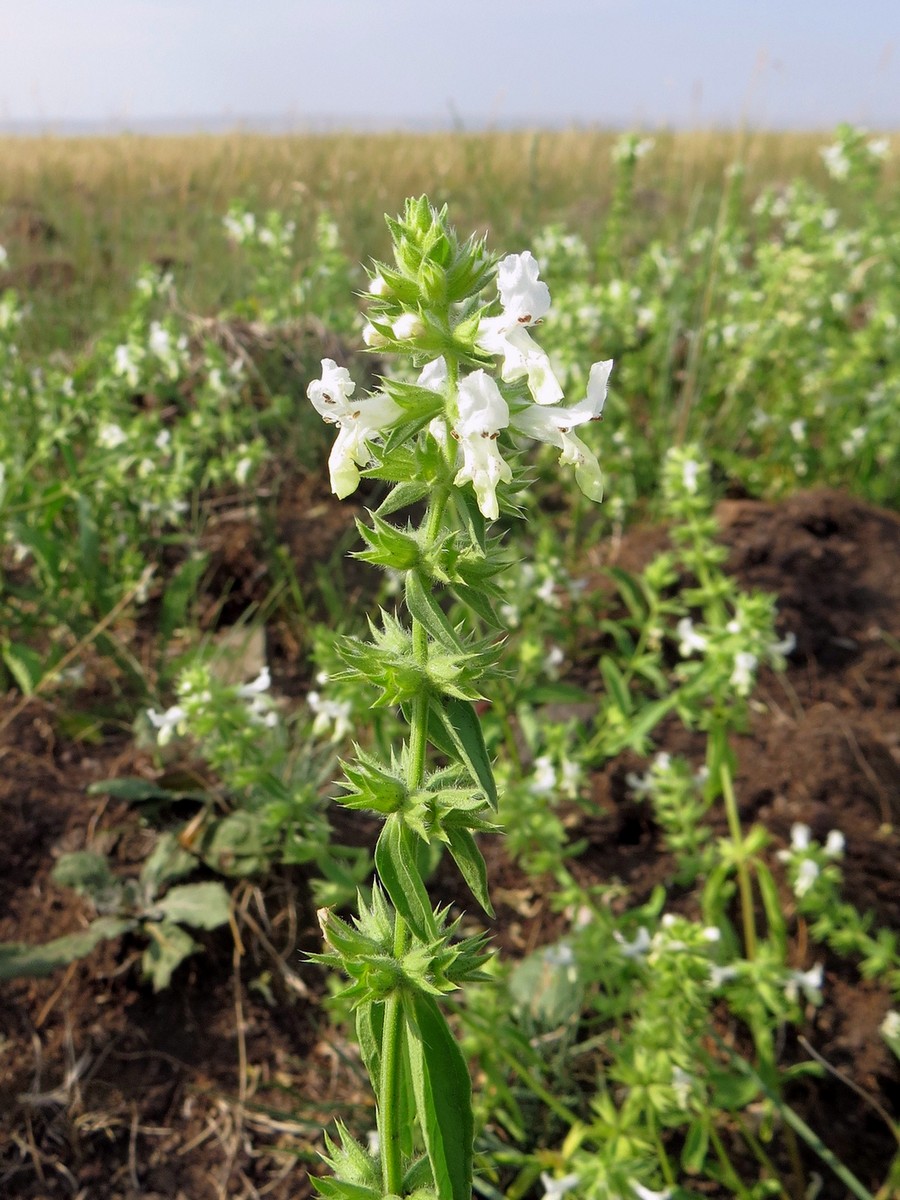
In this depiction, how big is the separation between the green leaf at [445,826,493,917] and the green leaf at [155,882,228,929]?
133 centimetres

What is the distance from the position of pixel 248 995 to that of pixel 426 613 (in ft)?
5.27

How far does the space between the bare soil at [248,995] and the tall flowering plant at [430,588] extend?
2.48 ft

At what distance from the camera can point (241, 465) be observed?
3039 millimetres

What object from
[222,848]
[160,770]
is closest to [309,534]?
[160,770]

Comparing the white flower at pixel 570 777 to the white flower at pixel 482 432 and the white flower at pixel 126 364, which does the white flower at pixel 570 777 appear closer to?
the white flower at pixel 482 432

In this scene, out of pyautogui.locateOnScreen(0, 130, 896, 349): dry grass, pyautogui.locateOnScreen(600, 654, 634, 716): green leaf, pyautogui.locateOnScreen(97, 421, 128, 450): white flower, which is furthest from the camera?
pyautogui.locateOnScreen(0, 130, 896, 349): dry grass

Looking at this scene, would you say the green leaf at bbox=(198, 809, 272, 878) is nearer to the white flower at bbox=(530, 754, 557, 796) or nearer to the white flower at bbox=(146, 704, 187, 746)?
the white flower at bbox=(146, 704, 187, 746)

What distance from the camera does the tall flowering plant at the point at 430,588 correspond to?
2.85ft

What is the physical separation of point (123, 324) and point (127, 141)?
815cm

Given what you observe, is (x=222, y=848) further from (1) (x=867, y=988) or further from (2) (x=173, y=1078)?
(1) (x=867, y=988)

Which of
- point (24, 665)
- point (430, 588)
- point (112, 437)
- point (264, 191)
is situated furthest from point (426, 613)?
point (264, 191)

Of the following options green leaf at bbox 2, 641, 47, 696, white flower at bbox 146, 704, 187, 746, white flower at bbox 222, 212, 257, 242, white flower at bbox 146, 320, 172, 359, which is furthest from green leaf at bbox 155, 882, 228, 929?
white flower at bbox 222, 212, 257, 242

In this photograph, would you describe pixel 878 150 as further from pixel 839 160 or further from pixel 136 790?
pixel 136 790

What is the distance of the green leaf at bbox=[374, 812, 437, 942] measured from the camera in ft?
2.93
